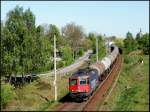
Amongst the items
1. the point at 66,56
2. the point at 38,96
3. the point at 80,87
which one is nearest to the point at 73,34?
the point at 66,56

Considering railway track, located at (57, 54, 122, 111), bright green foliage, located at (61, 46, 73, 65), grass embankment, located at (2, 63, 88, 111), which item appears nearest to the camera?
railway track, located at (57, 54, 122, 111)

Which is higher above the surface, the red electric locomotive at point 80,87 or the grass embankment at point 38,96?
the red electric locomotive at point 80,87

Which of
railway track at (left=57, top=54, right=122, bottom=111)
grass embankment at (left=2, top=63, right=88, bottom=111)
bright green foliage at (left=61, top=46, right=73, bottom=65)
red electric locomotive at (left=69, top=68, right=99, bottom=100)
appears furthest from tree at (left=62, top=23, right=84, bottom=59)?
red electric locomotive at (left=69, top=68, right=99, bottom=100)

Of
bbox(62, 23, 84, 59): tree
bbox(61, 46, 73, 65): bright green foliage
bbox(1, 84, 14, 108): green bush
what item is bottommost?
bbox(1, 84, 14, 108): green bush

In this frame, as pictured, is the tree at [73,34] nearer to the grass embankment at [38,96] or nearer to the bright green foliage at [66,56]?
the bright green foliage at [66,56]

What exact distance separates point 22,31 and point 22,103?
1708 centimetres

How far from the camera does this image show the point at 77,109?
35.2 meters

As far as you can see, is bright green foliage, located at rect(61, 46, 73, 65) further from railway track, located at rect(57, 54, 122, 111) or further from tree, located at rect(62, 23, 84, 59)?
railway track, located at rect(57, 54, 122, 111)

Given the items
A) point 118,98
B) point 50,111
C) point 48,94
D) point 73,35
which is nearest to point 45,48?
point 48,94

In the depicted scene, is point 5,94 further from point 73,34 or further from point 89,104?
point 73,34

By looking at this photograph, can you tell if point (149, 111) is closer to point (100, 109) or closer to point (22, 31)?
point (100, 109)

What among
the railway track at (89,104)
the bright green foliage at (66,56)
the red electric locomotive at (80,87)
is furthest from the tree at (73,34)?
the red electric locomotive at (80,87)

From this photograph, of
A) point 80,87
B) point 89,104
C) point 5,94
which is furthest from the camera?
point 80,87

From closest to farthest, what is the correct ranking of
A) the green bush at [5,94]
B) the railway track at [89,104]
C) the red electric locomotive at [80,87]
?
1. the railway track at [89,104]
2. the green bush at [5,94]
3. the red electric locomotive at [80,87]
